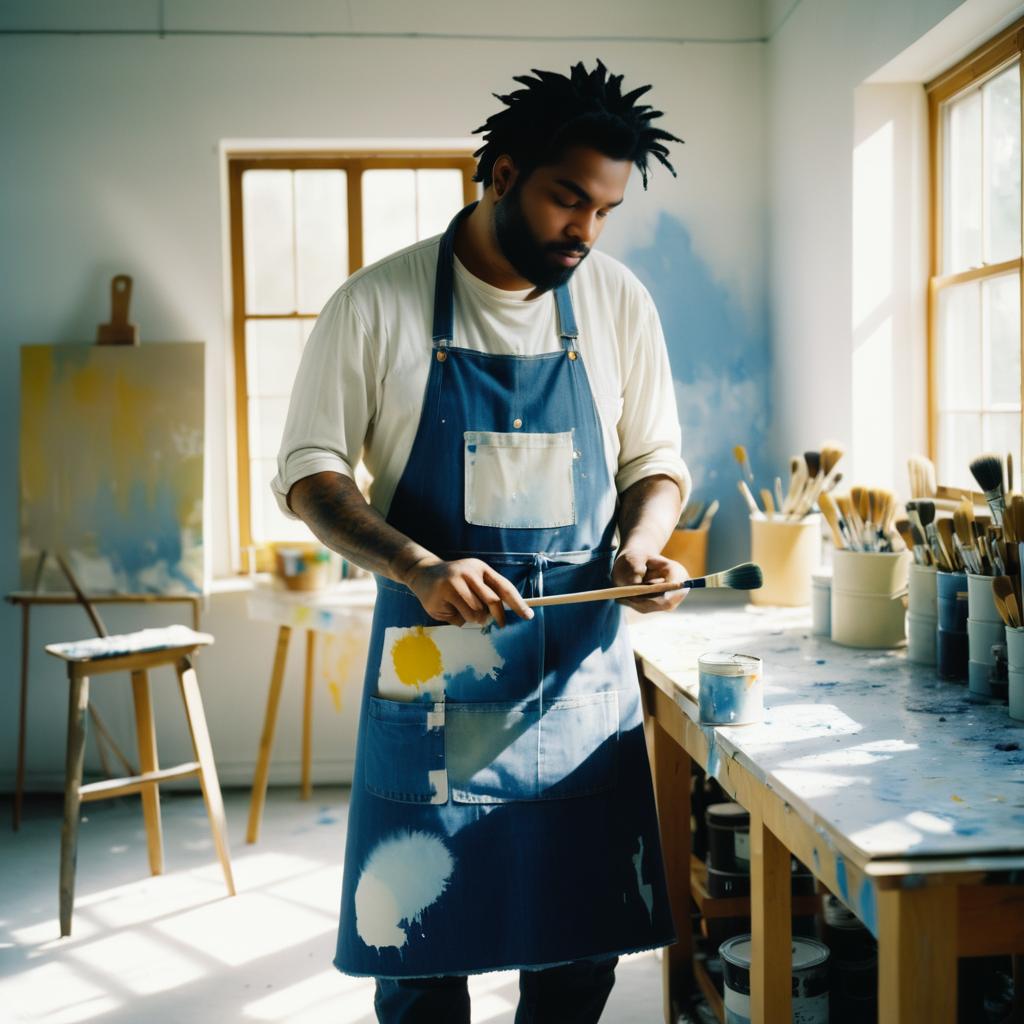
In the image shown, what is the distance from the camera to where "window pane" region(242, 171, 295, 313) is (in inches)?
167

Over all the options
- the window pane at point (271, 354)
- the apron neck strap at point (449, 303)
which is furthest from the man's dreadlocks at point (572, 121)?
the window pane at point (271, 354)

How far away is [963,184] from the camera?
115 inches

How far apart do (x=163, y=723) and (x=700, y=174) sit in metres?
2.86

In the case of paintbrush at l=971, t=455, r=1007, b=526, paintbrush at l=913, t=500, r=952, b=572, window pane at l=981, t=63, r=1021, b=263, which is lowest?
paintbrush at l=913, t=500, r=952, b=572

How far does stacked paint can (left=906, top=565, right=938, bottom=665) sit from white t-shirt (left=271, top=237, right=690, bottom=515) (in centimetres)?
52

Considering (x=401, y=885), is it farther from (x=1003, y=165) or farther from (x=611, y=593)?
(x=1003, y=165)

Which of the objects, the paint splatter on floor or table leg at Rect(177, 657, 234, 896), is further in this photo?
table leg at Rect(177, 657, 234, 896)

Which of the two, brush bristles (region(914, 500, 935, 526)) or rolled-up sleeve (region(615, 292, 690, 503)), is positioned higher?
rolled-up sleeve (region(615, 292, 690, 503))

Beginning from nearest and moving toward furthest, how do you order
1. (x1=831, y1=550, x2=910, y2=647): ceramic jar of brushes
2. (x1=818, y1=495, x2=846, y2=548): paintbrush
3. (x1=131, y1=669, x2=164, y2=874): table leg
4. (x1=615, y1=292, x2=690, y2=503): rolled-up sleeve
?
(x1=615, y1=292, x2=690, y2=503): rolled-up sleeve → (x1=831, y1=550, x2=910, y2=647): ceramic jar of brushes → (x1=818, y1=495, x2=846, y2=548): paintbrush → (x1=131, y1=669, x2=164, y2=874): table leg

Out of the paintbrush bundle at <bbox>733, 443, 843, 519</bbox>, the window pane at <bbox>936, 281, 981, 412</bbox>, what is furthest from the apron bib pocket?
the window pane at <bbox>936, 281, 981, 412</bbox>

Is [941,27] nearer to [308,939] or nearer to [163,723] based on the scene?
[308,939]

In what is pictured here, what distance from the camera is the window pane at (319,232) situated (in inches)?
167

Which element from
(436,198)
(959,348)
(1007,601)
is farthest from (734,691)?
(436,198)

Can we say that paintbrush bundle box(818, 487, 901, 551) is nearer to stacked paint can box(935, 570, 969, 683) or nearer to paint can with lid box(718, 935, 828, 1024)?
stacked paint can box(935, 570, 969, 683)
